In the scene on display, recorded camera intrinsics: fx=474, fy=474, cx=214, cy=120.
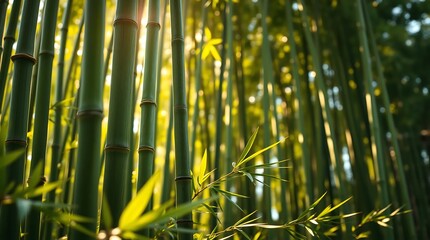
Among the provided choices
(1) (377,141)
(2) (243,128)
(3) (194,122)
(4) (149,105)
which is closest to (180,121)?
(4) (149,105)

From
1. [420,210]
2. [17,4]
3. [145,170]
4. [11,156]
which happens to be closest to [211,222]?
[145,170]

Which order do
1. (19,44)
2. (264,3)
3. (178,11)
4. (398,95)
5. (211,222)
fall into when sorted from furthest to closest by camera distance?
(398,95) → (264,3) → (211,222) → (178,11) → (19,44)

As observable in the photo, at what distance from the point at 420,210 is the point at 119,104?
2879mm

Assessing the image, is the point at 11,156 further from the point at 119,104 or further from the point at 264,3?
the point at 264,3

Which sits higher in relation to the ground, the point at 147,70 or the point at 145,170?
the point at 147,70

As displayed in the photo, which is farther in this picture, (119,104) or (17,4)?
(17,4)

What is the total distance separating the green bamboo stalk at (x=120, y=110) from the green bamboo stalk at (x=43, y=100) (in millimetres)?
269

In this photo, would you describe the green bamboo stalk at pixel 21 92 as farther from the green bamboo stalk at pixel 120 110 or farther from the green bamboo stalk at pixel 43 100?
the green bamboo stalk at pixel 120 110

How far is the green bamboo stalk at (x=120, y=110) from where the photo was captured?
2.75 ft

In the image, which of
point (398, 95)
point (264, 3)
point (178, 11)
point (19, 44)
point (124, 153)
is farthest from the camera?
point (398, 95)

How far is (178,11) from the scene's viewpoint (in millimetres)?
1168

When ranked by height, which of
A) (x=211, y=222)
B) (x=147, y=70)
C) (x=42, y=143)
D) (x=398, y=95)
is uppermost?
(x=398, y=95)

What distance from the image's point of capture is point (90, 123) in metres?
0.84

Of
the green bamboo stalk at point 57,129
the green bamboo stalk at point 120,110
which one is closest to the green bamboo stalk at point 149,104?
the green bamboo stalk at point 120,110
